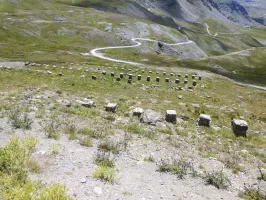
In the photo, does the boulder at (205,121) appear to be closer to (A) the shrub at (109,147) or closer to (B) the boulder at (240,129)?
(B) the boulder at (240,129)

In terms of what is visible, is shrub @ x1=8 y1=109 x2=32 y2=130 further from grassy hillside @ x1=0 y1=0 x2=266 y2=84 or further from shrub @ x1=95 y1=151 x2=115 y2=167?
grassy hillside @ x1=0 y1=0 x2=266 y2=84

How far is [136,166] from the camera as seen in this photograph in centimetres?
1366

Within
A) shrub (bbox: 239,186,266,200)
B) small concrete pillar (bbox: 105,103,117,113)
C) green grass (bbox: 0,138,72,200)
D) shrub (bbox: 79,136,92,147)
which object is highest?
green grass (bbox: 0,138,72,200)

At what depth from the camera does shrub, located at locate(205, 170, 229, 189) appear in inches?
492

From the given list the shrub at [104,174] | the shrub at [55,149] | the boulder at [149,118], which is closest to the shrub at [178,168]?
the shrub at [104,174]

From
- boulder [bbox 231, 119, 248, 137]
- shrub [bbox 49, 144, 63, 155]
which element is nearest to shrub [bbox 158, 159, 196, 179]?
shrub [bbox 49, 144, 63, 155]

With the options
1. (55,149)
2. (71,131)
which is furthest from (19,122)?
(55,149)

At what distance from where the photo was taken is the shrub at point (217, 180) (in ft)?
41.0

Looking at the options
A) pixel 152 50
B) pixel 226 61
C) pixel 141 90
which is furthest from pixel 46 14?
pixel 141 90

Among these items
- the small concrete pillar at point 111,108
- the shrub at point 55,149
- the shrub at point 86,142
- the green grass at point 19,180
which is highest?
the green grass at point 19,180

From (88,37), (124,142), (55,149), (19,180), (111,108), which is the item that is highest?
(88,37)

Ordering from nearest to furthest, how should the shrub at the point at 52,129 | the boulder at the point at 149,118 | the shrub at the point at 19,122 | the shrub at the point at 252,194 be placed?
the shrub at the point at 252,194 < the shrub at the point at 52,129 < the shrub at the point at 19,122 < the boulder at the point at 149,118

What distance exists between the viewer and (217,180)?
12.7 metres

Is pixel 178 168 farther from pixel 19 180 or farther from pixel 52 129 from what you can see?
pixel 52 129
